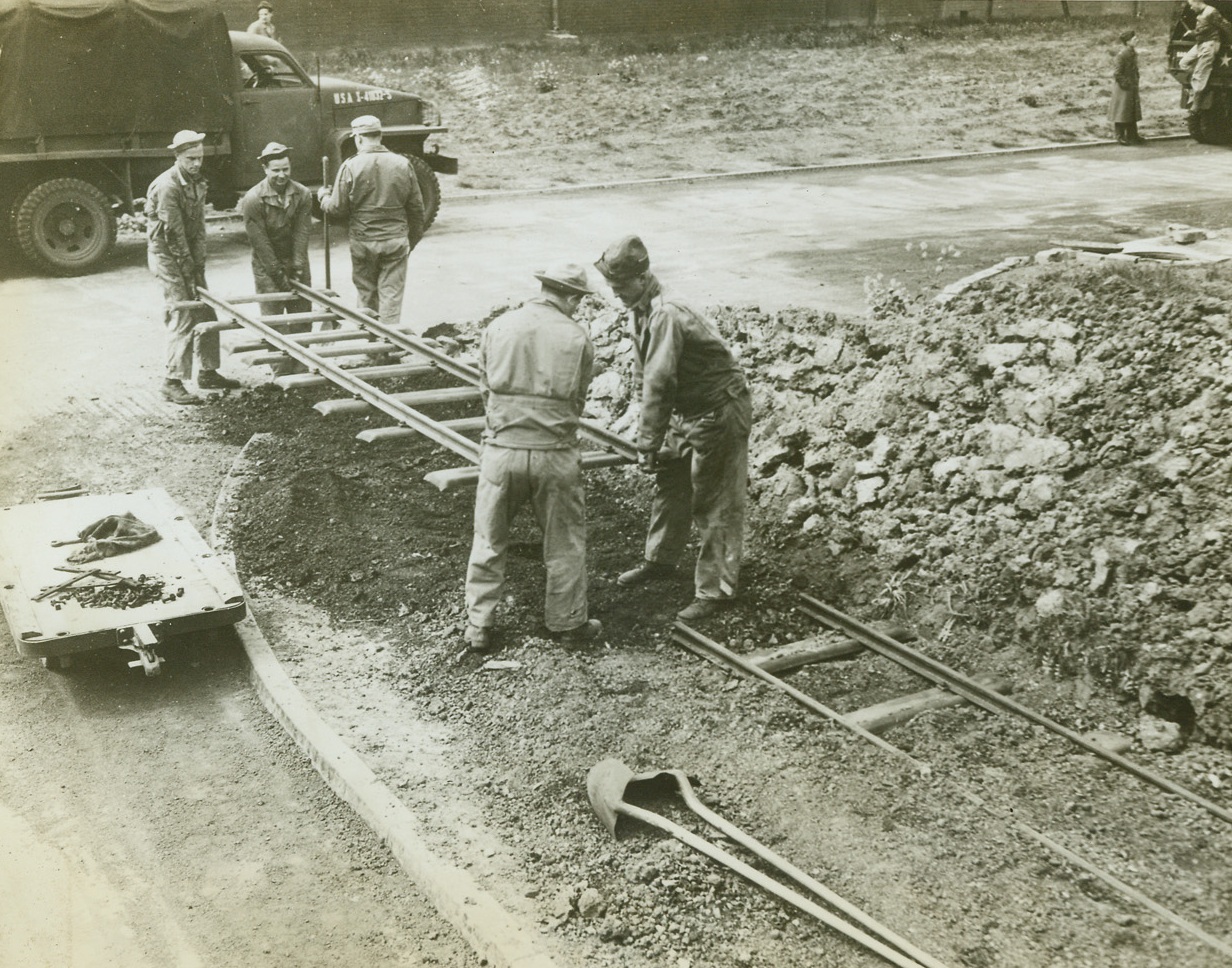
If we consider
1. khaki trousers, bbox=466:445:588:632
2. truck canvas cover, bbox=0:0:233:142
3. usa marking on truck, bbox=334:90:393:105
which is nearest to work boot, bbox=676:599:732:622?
khaki trousers, bbox=466:445:588:632

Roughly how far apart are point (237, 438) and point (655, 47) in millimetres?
18323

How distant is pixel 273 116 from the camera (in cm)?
1479

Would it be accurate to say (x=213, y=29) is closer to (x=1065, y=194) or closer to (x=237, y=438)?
(x=237, y=438)

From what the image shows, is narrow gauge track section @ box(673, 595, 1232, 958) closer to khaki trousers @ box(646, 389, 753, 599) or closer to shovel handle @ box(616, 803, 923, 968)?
khaki trousers @ box(646, 389, 753, 599)

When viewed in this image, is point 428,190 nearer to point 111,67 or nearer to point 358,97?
point 358,97

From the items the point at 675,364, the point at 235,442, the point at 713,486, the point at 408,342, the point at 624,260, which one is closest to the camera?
the point at 624,260

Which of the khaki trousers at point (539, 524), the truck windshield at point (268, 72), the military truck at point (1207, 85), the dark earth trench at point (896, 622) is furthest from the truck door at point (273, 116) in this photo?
the military truck at point (1207, 85)

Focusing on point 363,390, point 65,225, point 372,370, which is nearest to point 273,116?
point 65,225

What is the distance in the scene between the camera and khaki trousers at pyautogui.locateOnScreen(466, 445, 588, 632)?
582 centimetres

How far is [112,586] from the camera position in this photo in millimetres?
6125

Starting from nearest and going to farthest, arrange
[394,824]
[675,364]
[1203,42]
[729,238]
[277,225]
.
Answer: [394,824], [675,364], [277,225], [729,238], [1203,42]

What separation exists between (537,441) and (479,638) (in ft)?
3.28

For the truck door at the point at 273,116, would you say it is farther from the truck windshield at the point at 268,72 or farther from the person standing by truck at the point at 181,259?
the person standing by truck at the point at 181,259

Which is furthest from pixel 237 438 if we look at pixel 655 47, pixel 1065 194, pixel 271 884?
pixel 655 47
